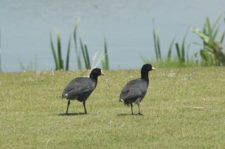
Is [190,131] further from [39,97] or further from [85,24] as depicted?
[85,24]

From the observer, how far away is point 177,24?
29516 mm

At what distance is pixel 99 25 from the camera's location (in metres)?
29.9

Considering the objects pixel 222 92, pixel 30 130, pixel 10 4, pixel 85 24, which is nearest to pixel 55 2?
pixel 10 4

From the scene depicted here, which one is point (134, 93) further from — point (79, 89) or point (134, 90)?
point (79, 89)

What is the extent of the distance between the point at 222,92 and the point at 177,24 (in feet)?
50.0

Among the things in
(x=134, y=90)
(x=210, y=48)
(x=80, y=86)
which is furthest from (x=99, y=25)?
(x=134, y=90)

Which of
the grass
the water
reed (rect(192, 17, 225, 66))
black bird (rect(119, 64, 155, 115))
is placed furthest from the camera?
the water

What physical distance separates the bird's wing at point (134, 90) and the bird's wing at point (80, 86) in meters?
0.61

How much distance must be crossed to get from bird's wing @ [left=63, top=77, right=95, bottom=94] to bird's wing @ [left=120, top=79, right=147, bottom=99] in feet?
2.00

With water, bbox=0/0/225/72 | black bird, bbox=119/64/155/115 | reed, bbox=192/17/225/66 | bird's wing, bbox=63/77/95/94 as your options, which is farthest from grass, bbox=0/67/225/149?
water, bbox=0/0/225/72

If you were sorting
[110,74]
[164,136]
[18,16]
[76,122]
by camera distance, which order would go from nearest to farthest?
[164,136], [76,122], [110,74], [18,16]

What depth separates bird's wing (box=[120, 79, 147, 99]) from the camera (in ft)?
39.1

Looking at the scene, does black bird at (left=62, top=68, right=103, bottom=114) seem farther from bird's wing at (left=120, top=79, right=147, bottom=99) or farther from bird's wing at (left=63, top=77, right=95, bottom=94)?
bird's wing at (left=120, top=79, right=147, bottom=99)

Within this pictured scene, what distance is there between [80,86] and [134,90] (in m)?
0.84
